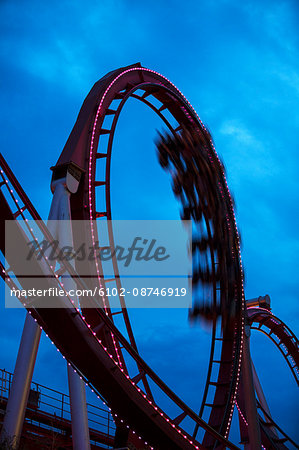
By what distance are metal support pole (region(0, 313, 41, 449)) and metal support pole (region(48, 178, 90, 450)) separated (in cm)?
86

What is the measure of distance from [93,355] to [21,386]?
48.6 inches

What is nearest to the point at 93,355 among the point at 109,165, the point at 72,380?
the point at 72,380

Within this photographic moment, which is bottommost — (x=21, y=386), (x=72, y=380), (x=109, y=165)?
(x=21, y=386)

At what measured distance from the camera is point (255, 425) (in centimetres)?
1345

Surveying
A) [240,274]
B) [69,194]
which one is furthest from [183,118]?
[69,194]

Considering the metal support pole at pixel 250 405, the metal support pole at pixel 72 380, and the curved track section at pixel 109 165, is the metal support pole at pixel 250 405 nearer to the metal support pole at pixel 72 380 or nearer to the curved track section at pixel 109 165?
the curved track section at pixel 109 165

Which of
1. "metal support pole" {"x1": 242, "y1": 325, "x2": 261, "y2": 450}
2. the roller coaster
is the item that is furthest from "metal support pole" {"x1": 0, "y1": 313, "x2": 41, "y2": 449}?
"metal support pole" {"x1": 242, "y1": 325, "x2": 261, "y2": 450}

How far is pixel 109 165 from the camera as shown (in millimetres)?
12492

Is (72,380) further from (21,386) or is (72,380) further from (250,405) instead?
(250,405)

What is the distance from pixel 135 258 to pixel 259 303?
389 inches

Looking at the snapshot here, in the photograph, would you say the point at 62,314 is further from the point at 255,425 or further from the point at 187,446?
the point at 255,425

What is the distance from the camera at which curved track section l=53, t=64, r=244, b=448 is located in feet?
35.6

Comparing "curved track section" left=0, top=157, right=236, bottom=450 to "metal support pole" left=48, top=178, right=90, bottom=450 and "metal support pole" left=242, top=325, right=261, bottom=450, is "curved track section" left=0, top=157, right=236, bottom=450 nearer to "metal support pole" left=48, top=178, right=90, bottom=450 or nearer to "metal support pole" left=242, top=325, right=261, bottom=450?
"metal support pole" left=48, top=178, right=90, bottom=450

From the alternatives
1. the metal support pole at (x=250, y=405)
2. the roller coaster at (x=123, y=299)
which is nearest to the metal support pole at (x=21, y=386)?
the roller coaster at (x=123, y=299)
